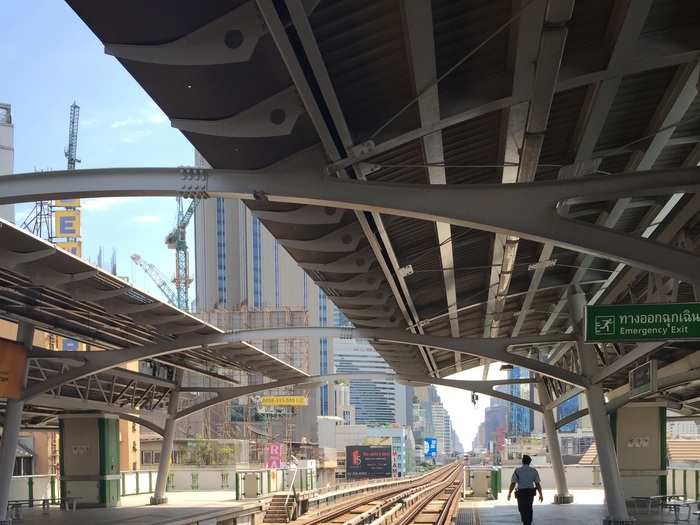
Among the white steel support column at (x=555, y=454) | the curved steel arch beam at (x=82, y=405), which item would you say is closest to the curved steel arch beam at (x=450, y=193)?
the curved steel arch beam at (x=82, y=405)

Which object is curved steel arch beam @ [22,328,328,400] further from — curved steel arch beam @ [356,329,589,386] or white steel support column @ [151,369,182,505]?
white steel support column @ [151,369,182,505]

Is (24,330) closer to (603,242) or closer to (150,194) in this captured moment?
(150,194)

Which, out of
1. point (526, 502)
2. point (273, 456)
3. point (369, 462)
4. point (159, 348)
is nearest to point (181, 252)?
point (369, 462)

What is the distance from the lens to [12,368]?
70.8ft

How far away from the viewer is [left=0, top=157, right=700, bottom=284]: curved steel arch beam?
28.9 ft

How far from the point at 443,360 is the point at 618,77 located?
91.6 feet

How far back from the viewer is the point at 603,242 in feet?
29.3

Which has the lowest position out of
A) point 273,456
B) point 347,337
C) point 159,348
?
point 273,456

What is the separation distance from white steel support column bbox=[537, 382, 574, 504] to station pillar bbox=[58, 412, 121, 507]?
1523cm

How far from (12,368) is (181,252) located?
150636mm

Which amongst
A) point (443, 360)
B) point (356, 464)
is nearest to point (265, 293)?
point (356, 464)

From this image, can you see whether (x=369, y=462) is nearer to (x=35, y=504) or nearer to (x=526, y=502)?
(x=35, y=504)

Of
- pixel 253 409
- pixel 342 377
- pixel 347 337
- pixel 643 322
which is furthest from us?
pixel 253 409

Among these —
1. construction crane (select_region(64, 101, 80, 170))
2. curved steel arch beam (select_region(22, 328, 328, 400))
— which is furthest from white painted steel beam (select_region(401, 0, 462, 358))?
construction crane (select_region(64, 101, 80, 170))
